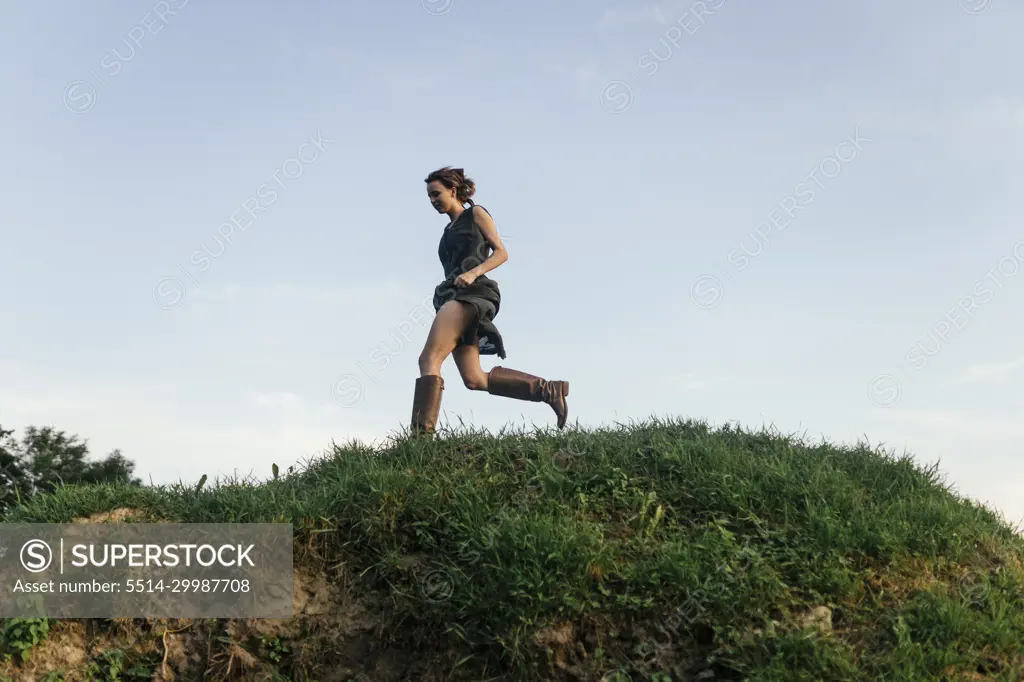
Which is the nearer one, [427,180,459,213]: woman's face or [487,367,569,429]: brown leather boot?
[487,367,569,429]: brown leather boot

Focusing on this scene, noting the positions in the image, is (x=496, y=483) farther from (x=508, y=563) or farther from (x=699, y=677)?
(x=699, y=677)

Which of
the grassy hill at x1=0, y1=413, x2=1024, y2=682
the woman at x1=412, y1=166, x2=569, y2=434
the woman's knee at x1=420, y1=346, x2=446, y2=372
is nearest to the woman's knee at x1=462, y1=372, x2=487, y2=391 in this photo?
the woman at x1=412, y1=166, x2=569, y2=434

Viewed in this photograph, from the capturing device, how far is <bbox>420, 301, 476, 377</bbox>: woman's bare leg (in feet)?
28.9

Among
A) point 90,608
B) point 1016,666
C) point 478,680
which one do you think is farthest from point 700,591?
point 90,608

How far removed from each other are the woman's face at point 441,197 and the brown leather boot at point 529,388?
1.82 metres

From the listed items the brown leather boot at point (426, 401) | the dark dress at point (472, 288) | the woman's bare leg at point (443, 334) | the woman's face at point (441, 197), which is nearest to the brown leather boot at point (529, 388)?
the dark dress at point (472, 288)

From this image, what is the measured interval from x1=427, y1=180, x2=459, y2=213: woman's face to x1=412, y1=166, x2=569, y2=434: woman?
0.02 meters

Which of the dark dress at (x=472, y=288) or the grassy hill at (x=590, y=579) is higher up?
the dark dress at (x=472, y=288)

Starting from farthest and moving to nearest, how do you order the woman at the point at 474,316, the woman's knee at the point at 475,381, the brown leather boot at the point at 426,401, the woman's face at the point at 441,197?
the woman's face at the point at 441,197
the woman's knee at the point at 475,381
the woman at the point at 474,316
the brown leather boot at the point at 426,401

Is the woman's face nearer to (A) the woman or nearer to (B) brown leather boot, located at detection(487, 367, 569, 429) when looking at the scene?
(A) the woman

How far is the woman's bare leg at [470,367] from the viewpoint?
919 cm

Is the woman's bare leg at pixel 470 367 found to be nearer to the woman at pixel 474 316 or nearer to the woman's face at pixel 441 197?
the woman at pixel 474 316

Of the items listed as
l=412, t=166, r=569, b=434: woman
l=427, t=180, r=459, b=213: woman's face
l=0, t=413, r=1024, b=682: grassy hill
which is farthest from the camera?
l=427, t=180, r=459, b=213: woman's face

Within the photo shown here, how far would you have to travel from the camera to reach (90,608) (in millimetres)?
6422
